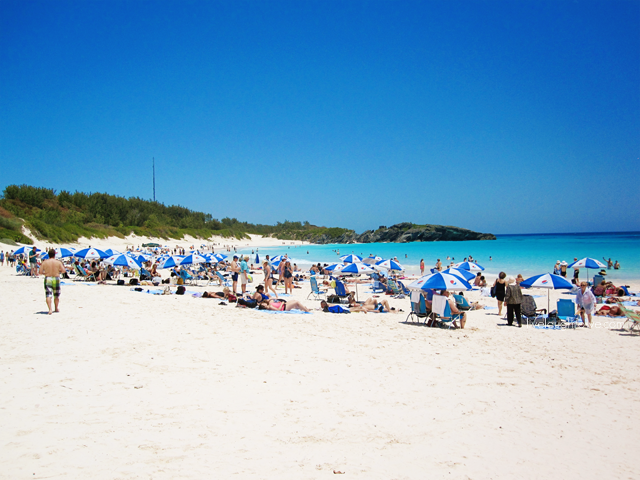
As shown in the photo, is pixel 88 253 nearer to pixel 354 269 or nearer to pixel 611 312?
pixel 354 269

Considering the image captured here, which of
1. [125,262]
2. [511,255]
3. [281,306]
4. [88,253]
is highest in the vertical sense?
[88,253]

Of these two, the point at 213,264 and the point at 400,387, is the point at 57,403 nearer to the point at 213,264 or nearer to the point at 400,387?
the point at 400,387

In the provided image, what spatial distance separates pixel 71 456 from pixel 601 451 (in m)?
4.59

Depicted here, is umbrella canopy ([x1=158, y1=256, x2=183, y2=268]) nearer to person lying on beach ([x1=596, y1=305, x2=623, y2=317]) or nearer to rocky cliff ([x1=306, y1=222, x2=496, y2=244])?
person lying on beach ([x1=596, y1=305, x2=623, y2=317])

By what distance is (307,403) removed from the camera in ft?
14.6

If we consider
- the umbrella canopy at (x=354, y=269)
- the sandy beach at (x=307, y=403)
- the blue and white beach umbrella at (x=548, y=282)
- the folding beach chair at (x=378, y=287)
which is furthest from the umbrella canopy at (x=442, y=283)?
the folding beach chair at (x=378, y=287)

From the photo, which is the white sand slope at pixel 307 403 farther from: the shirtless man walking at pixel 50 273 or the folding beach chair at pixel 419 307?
the folding beach chair at pixel 419 307

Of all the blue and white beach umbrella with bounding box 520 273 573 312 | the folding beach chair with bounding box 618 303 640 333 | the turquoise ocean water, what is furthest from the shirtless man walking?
the turquoise ocean water

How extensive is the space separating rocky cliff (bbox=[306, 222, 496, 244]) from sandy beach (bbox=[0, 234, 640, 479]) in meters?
97.8

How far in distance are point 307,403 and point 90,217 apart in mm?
61641

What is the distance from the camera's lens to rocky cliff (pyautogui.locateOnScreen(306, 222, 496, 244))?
10450 centimetres

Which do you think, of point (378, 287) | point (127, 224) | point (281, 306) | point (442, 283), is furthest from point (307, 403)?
point (127, 224)

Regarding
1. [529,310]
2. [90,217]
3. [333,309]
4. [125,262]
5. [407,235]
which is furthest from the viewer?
[407,235]

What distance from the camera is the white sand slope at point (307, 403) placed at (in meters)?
3.26
